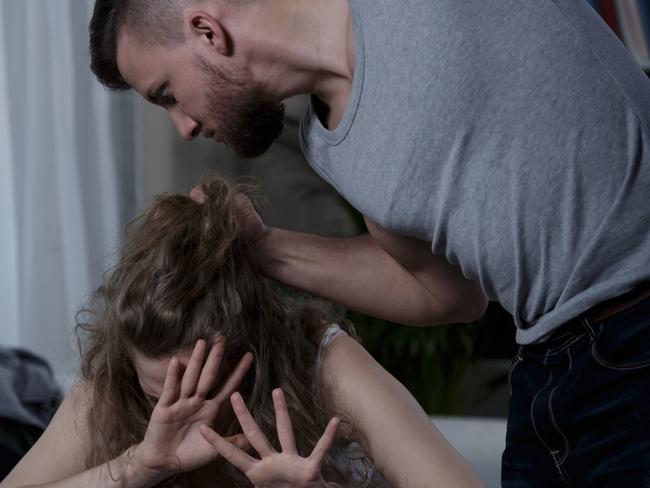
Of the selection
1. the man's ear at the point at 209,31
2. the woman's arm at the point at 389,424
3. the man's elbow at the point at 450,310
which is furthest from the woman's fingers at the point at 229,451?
the man's ear at the point at 209,31

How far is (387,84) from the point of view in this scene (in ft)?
4.55

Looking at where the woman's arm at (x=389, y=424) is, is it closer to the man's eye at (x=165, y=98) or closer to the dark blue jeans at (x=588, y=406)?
the dark blue jeans at (x=588, y=406)

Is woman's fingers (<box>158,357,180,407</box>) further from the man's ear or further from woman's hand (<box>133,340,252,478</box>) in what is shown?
the man's ear

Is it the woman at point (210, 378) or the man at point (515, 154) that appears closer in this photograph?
the man at point (515, 154)

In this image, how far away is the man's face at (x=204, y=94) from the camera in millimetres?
1570

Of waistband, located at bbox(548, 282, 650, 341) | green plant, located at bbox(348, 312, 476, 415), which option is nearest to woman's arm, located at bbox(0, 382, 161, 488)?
waistband, located at bbox(548, 282, 650, 341)

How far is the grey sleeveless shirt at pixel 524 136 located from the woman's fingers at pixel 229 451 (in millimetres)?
390

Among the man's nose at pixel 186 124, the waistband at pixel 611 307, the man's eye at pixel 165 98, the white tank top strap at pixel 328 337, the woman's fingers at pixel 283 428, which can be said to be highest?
the man's eye at pixel 165 98

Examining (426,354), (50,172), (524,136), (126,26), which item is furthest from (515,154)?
(426,354)

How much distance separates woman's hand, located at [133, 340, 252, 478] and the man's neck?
39 cm

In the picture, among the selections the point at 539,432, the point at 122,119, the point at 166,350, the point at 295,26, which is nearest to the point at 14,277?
the point at 122,119

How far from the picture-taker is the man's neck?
149 centimetres

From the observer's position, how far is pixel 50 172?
114 inches

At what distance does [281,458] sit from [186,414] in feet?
0.86
